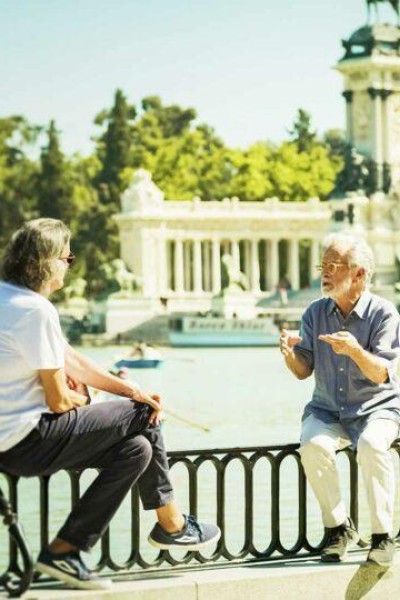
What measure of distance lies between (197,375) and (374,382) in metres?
33.3

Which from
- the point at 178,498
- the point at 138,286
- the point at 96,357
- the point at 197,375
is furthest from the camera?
the point at 138,286

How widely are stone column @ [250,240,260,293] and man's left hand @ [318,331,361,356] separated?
260 ft

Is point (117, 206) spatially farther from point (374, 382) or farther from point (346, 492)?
point (374, 382)

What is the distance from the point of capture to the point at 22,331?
6.29 metres

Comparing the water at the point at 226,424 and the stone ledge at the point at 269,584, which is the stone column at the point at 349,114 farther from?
the stone ledge at the point at 269,584

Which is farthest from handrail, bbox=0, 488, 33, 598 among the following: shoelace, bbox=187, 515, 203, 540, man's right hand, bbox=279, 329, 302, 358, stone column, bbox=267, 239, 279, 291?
stone column, bbox=267, 239, 279, 291

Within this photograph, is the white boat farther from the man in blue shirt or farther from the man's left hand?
the man's left hand

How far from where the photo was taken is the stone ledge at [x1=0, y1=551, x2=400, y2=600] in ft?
21.7

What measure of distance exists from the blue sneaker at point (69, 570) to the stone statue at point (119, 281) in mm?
65749

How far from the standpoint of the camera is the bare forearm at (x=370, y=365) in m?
7.19

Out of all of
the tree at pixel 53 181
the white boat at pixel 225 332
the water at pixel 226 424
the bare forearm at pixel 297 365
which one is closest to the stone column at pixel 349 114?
the white boat at pixel 225 332

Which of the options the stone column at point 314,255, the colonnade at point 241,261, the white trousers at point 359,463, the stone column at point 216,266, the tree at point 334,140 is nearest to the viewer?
the white trousers at point 359,463

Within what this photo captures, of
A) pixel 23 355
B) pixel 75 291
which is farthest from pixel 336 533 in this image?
pixel 75 291

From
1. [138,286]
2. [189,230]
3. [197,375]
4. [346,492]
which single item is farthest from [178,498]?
[189,230]
